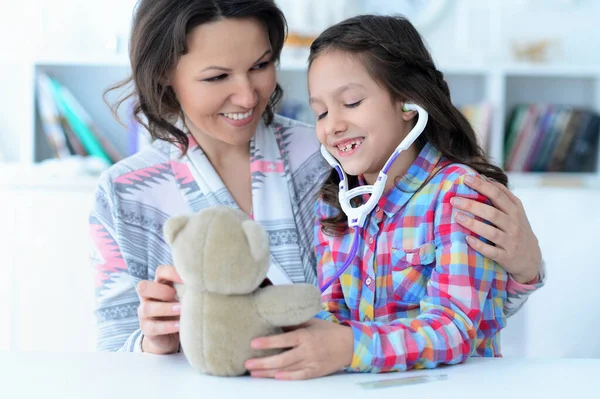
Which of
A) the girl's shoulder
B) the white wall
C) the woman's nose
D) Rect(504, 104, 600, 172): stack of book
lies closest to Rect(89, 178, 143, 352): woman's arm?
the woman's nose

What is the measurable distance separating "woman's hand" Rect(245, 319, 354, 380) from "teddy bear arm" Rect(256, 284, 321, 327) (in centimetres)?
3

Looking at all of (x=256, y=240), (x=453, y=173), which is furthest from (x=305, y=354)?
(x=453, y=173)

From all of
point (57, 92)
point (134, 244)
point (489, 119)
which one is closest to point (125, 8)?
point (57, 92)

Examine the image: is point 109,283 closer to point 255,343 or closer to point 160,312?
point 160,312

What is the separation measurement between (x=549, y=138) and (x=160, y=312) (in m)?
2.43

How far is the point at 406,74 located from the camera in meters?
1.32

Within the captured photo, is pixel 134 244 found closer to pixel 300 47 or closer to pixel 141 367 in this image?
pixel 141 367

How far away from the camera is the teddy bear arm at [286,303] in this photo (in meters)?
0.88

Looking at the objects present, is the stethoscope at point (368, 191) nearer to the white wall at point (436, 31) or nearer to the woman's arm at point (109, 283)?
the woman's arm at point (109, 283)

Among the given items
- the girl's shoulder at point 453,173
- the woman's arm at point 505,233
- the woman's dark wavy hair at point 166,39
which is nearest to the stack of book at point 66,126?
the woman's dark wavy hair at point 166,39

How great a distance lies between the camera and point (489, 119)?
9.79 feet

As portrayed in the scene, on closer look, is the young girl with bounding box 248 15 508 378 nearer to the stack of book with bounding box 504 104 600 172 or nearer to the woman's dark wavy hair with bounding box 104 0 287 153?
the woman's dark wavy hair with bounding box 104 0 287 153

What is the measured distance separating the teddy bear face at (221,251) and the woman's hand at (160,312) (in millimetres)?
148

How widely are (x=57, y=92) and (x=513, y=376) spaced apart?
242 centimetres
